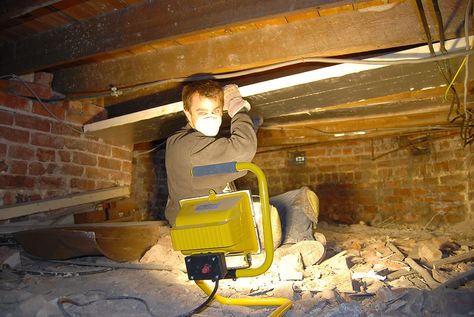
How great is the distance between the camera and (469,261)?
7.09ft

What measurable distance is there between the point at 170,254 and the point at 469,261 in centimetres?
192

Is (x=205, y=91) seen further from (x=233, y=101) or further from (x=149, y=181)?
(x=149, y=181)

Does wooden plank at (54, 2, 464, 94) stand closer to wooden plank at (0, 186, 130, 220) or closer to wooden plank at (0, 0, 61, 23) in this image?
wooden plank at (0, 0, 61, 23)

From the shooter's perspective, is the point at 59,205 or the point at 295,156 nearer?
the point at 59,205

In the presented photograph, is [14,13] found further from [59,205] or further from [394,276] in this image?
[394,276]

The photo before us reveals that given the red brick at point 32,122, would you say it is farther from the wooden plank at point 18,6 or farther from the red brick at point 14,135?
the wooden plank at point 18,6

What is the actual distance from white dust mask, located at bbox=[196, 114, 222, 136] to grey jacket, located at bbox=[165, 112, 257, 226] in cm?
3

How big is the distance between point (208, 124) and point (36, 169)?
51.6 inches

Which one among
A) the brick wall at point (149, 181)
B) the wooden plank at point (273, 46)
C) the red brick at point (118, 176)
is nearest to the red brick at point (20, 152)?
the wooden plank at point (273, 46)

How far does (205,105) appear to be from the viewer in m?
1.86

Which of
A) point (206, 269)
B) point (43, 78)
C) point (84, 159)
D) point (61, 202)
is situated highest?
point (43, 78)

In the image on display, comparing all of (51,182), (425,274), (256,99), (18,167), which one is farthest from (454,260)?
(18,167)

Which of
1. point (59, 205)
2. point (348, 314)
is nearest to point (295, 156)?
point (59, 205)

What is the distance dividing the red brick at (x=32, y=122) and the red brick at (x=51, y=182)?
0.34m
